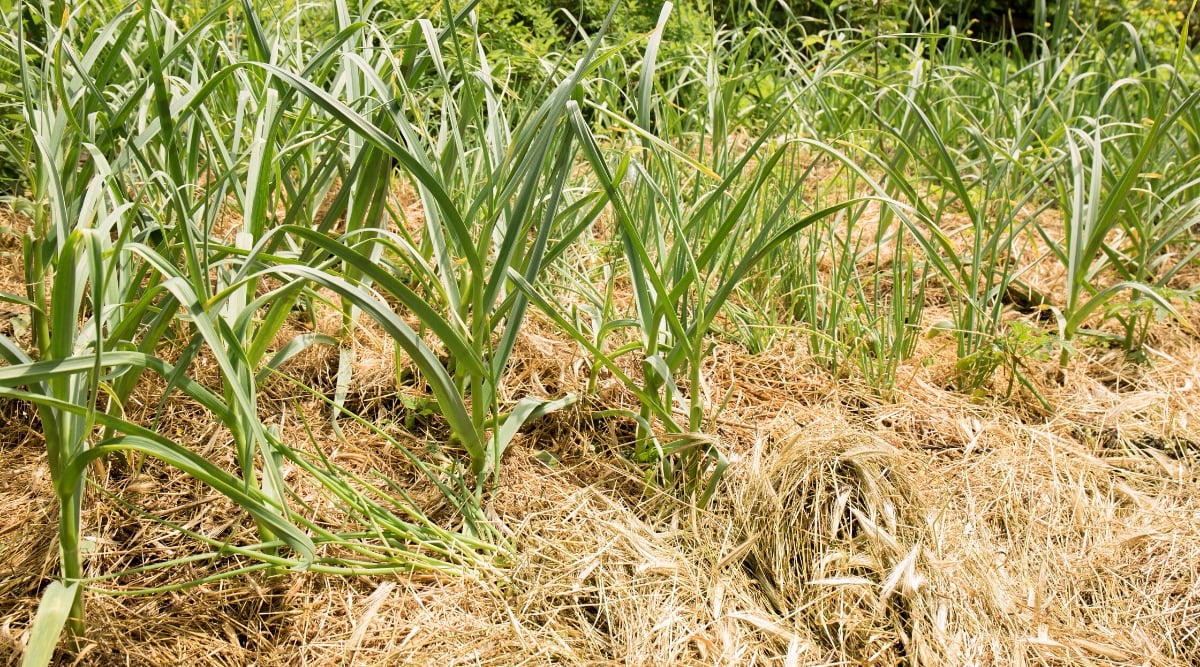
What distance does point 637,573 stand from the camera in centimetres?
162

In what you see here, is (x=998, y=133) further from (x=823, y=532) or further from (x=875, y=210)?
(x=823, y=532)

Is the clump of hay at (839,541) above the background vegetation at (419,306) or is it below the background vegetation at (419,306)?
below

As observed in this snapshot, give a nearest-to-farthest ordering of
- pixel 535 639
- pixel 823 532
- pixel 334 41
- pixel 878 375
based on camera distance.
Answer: pixel 535 639 → pixel 823 532 → pixel 334 41 → pixel 878 375

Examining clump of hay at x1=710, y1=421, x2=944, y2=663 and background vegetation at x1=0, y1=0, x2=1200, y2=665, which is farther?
clump of hay at x1=710, y1=421, x2=944, y2=663

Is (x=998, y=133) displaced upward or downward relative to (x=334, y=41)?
downward

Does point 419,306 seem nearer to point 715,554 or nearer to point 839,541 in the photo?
point 715,554

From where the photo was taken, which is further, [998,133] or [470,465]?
[998,133]

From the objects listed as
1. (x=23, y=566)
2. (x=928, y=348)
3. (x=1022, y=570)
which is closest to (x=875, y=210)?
(x=928, y=348)

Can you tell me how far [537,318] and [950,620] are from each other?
3.61 feet

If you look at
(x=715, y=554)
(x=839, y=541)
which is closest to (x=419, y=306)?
(x=715, y=554)

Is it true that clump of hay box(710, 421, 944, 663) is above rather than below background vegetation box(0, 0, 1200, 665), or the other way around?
below

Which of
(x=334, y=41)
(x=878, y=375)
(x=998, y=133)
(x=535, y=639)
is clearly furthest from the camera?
(x=998, y=133)

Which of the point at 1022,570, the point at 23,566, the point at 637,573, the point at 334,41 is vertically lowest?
the point at 1022,570

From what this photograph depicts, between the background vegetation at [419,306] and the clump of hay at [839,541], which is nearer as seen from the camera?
the background vegetation at [419,306]
